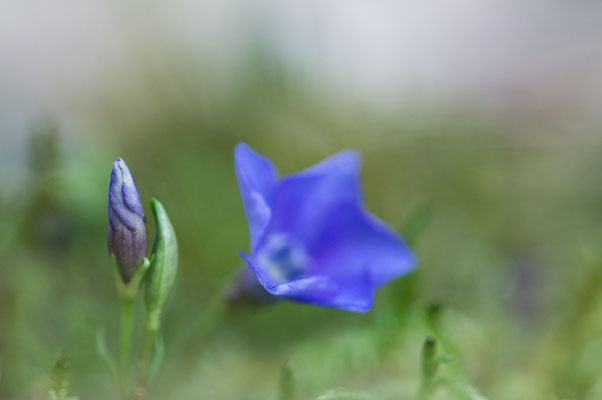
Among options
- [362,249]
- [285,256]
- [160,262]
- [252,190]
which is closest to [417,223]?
[362,249]

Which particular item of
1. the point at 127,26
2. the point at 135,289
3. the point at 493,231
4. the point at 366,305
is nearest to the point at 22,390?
the point at 135,289

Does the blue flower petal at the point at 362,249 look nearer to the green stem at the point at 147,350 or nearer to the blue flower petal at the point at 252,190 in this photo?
the blue flower petal at the point at 252,190

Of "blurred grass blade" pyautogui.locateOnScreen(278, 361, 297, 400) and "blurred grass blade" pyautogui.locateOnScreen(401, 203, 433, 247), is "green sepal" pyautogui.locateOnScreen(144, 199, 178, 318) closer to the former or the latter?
"blurred grass blade" pyautogui.locateOnScreen(278, 361, 297, 400)

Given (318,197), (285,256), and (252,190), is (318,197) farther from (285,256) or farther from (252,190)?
(252,190)

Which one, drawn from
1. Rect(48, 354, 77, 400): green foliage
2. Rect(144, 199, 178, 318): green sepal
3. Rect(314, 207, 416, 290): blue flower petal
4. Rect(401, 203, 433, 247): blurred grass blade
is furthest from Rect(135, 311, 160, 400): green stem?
Rect(401, 203, 433, 247): blurred grass blade

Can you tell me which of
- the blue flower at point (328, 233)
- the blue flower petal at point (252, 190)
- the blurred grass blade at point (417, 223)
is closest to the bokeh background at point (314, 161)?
the blurred grass blade at point (417, 223)

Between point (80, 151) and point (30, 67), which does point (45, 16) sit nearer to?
point (30, 67)

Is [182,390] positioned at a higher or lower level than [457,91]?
lower
